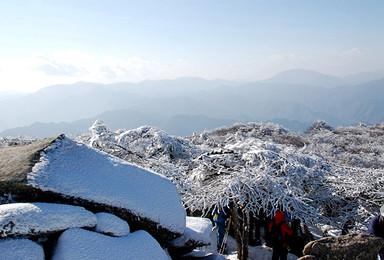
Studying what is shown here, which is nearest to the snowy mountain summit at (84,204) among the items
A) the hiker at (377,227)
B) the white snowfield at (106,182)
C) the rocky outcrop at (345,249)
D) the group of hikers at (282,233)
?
the white snowfield at (106,182)

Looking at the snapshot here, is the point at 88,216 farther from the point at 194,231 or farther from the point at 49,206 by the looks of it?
the point at 194,231

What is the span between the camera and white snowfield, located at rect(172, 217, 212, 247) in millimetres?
5488

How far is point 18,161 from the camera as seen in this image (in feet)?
15.0

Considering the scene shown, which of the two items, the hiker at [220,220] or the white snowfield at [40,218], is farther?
the hiker at [220,220]

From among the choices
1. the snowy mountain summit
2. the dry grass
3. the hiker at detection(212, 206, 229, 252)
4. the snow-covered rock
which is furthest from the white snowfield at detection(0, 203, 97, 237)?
the hiker at detection(212, 206, 229, 252)

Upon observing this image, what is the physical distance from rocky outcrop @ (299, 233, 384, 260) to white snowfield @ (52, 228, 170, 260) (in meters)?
3.17

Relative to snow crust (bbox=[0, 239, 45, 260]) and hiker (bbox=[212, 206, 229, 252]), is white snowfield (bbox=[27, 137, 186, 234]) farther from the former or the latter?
hiker (bbox=[212, 206, 229, 252])

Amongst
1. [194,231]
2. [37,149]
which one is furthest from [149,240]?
[37,149]

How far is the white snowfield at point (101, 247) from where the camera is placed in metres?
3.73

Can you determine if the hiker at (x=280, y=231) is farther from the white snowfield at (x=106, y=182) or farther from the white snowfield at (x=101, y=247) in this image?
the white snowfield at (x=101, y=247)

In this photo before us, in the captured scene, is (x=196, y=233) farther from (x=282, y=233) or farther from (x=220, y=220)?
(x=220, y=220)

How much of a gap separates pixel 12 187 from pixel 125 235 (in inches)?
79.3

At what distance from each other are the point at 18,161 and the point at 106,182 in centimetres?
160

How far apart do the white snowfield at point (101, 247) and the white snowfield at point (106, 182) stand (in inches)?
22.4
